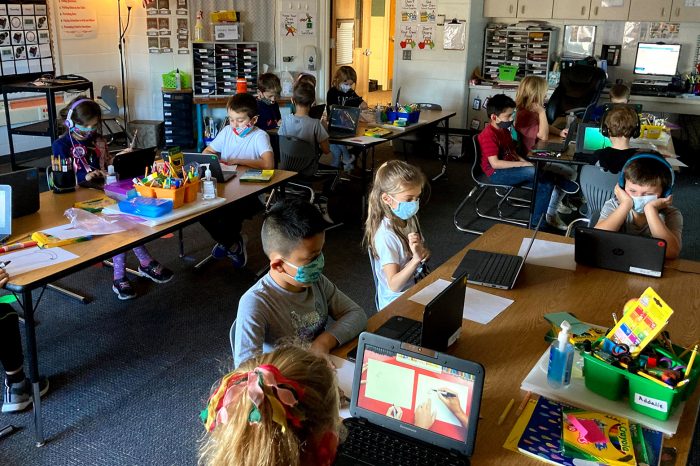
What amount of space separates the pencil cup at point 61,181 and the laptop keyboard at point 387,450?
2572mm

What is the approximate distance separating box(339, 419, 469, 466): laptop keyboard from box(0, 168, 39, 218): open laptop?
89.2 inches

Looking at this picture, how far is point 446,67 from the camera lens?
324 inches

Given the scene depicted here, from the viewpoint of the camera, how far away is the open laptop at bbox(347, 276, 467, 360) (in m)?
1.84

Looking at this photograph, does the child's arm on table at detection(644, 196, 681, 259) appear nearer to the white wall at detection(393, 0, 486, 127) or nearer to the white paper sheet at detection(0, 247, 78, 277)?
the white paper sheet at detection(0, 247, 78, 277)

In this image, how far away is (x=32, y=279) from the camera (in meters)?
2.51

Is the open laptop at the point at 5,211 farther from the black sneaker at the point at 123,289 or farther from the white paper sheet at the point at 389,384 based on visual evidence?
the white paper sheet at the point at 389,384

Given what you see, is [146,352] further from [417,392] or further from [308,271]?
[417,392]

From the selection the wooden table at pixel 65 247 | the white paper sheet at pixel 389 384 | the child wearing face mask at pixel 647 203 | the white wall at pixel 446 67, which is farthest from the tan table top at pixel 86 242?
the white wall at pixel 446 67

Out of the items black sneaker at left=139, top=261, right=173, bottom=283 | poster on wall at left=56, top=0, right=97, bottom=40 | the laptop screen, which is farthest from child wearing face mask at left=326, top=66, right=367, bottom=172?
poster on wall at left=56, top=0, right=97, bottom=40

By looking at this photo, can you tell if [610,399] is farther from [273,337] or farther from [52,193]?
[52,193]

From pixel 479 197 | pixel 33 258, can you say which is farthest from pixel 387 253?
pixel 479 197

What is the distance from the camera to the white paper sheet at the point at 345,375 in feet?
5.54

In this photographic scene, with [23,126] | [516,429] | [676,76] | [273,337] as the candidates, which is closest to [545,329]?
[516,429]

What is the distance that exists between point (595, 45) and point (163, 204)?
21.6 ft
